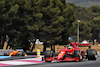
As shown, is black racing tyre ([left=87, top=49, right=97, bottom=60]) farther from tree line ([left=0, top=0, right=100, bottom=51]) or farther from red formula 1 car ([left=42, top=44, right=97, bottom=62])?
tree line ([left=0, top=0, right=100, bottom=51])

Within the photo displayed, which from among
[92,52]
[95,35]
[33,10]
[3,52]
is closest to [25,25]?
[33,10]

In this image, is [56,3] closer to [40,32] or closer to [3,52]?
[40,32]

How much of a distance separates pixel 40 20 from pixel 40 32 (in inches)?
89.4

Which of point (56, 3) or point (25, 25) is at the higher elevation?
point (56, 3)

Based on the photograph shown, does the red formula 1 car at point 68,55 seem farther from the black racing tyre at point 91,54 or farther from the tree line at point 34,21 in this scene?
the tree line at point 34,21

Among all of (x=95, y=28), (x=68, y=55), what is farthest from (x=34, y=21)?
(x=95, y=28)

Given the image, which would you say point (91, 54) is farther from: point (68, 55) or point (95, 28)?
point (95, 28)

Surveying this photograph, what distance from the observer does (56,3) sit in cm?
5284

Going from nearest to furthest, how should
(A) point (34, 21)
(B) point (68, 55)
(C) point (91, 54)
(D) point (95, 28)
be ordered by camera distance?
(B) point (68, 55)
(C) point (91, 54)
(A) point (34, 21)
(D) point (95, 28)

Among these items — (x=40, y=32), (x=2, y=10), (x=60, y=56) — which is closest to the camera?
(x=60, y=56)

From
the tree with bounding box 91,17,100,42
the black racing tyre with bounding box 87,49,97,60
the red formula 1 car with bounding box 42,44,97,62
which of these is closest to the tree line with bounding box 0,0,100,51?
the red formula 1 car with bounding box 42,44,97,62

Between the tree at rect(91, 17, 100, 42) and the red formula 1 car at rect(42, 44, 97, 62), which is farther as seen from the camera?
the tree at rect(91, 17, 100, 42)

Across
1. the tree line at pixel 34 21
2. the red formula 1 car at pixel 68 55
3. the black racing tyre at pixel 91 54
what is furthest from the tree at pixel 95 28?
the red formula 1 car at pixel 68 55

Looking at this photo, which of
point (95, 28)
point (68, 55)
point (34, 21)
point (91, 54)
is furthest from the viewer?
point (95, 28)
